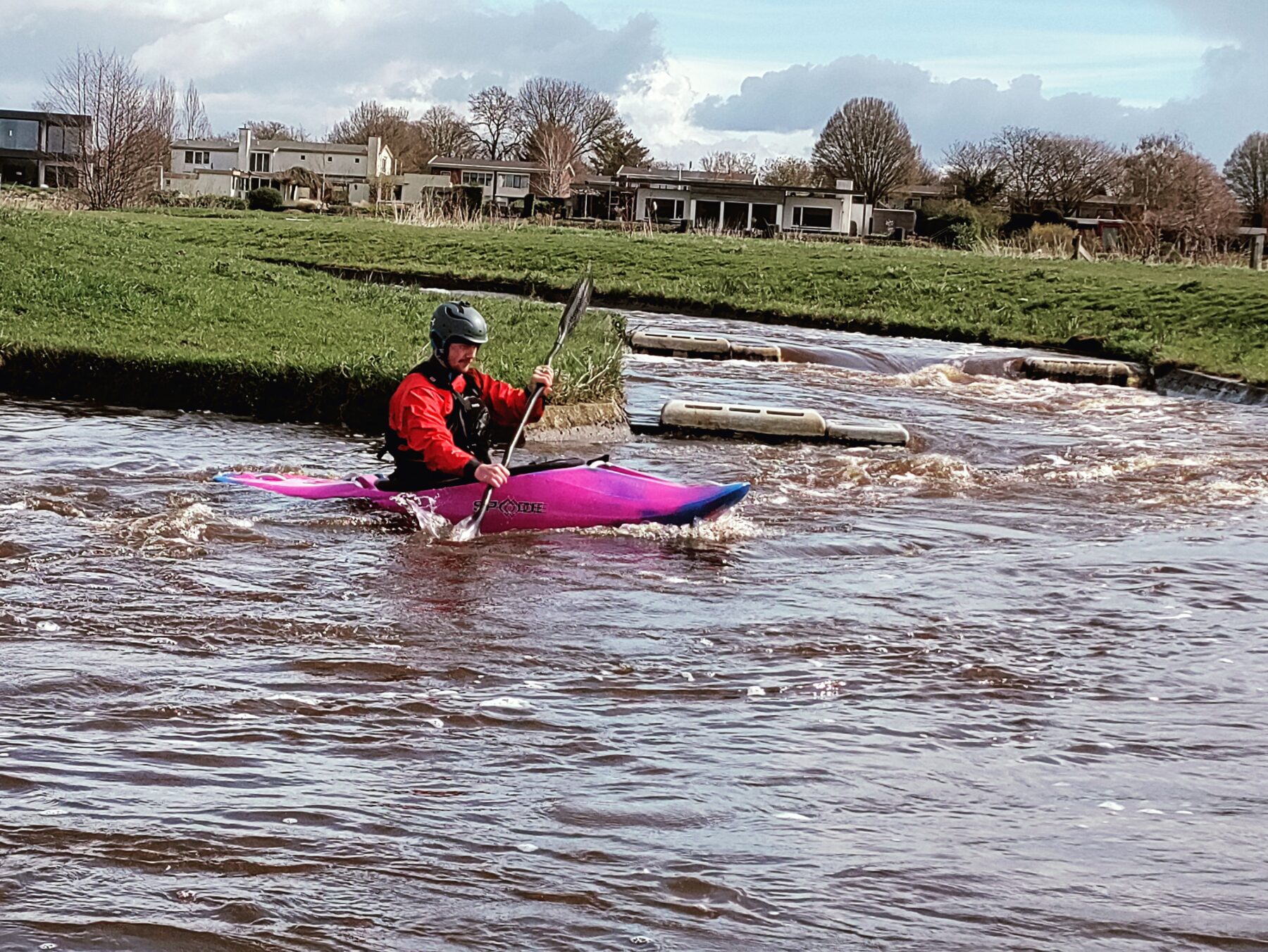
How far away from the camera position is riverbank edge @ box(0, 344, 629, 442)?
12250 mm

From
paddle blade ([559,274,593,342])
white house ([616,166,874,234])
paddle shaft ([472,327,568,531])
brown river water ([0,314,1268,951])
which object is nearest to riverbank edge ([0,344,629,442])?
paddle blade ([559,274,593,342])

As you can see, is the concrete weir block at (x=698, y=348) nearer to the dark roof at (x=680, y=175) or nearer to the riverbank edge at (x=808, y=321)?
the riverbank edge at (x=808, y=321)

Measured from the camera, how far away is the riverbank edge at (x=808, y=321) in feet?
60.8

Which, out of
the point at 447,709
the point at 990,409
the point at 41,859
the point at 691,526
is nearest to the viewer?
the point at 41,859

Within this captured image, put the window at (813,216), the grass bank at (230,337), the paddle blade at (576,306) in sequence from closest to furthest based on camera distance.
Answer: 1. the paddle blade at (576,306)
2. the grass bank at (230,337)
3. the window at (813,216)

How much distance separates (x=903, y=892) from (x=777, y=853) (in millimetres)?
391

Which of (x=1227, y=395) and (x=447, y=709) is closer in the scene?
(x=447, y=709)

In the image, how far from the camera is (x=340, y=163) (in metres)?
96.1

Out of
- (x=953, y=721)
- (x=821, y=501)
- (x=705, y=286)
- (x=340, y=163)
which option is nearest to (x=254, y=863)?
(x=953, y=721)

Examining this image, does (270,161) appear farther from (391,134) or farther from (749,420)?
(749,420)

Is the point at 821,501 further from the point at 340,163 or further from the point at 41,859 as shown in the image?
the point at 340,163

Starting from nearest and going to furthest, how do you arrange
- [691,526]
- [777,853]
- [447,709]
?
[777,853] < [447,709] < [691,526]

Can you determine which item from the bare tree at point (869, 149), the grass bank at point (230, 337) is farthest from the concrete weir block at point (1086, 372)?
the bare tree at point (869, 149)

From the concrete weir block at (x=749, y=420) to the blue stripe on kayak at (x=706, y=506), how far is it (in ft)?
14.2
